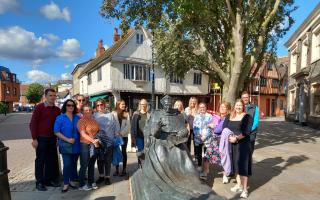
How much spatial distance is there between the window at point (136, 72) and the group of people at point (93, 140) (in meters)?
20.9

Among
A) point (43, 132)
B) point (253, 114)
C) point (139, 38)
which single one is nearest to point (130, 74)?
point (139, 38)

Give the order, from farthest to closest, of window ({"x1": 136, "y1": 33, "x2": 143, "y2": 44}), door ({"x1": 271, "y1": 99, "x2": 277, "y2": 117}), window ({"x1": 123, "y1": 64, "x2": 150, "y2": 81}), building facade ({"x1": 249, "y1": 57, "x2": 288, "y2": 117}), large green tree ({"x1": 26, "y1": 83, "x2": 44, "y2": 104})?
large green tree ({"x1": 26, "y1": 83, "x2": 44, "y2": 104}) < door ({"x1": 271, "y1": 99, "x2": 277, "y2": 117}) < building facade ({"x1": 249, "y1": 57, "x2": 288, "y2": 117}) < window ({"x1": 136, "y1": 33, "x2": 143, "y2": 44}) < window ({"x1": 123, "y1": 64, "x2": 150, "y2": 81})

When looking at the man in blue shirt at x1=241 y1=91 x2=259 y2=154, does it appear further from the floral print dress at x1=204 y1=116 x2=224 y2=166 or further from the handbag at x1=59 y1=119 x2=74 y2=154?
the handbag at x1=59 y1=119 x2=74 y2=154

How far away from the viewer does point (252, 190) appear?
6.12 metres

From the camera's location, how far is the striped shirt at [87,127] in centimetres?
571

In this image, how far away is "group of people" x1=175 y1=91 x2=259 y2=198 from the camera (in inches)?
225

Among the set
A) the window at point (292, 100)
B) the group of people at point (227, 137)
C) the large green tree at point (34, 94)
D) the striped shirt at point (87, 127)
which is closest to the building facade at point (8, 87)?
the large green tree at point (34, 94)

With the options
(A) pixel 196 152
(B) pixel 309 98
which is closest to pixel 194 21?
(A) pixel 196 152

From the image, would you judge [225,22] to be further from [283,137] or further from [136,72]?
[136,72]

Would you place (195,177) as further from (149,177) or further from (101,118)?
(101,118)

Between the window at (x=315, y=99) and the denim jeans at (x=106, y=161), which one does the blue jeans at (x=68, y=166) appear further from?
the window at (x=315, y=99)

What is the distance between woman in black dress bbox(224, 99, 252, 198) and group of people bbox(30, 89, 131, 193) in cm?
245

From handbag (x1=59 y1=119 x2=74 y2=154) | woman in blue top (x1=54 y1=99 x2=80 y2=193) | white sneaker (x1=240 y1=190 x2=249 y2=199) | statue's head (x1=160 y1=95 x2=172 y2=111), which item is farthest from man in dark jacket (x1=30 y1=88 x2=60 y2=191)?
white sneaker (x1=240 y1=190 x2=249 y2=199)

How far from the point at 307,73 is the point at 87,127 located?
1947 centimetres
